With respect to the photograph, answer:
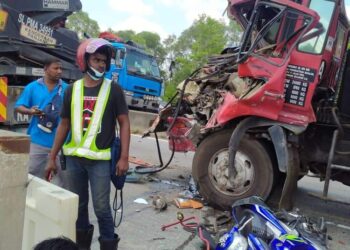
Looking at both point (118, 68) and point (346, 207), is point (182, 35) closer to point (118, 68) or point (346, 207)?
point (118, 68)

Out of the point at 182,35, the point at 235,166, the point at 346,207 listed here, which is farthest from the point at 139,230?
the point at 182,35

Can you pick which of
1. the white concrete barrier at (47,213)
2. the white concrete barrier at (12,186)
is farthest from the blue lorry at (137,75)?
the white concrete barrier at (12,186)

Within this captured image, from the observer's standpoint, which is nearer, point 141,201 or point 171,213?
point 171,213

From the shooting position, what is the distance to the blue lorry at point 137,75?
16453mm

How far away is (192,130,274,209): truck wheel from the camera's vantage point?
5.39m

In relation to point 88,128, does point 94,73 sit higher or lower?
higher

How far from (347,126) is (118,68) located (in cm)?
1193

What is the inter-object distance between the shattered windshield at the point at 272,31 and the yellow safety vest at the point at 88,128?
7.85ft

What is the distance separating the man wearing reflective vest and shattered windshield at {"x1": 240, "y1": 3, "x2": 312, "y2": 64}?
7.61 feet

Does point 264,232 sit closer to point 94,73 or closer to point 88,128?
point 88,128

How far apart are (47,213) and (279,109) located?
334 centimetres

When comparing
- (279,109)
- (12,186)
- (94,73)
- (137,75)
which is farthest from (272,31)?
(137,75)

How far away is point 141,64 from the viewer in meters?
17.6

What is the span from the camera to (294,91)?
5.30 meters
